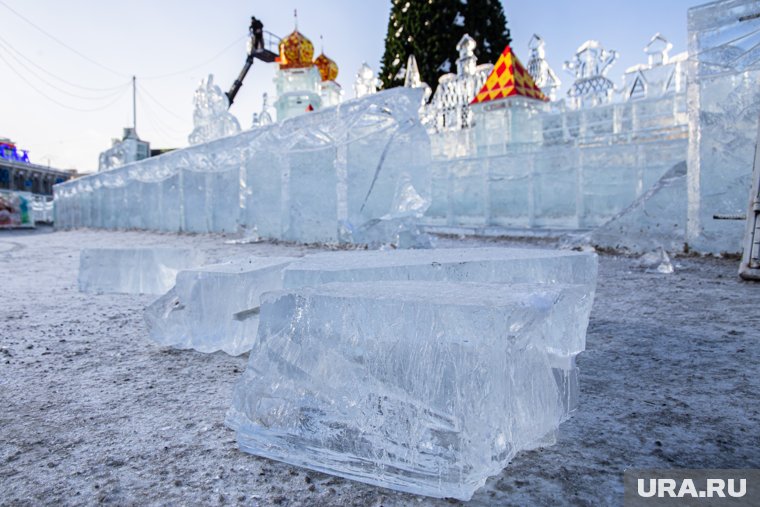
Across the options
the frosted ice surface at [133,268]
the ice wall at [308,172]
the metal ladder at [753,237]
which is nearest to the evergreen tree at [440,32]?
the ice wall at [308,172]

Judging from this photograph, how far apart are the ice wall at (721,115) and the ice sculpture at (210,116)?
7809 millimetres

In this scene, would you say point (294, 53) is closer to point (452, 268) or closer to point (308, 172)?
point (308, 172)

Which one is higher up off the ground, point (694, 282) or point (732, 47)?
point (732, 47)

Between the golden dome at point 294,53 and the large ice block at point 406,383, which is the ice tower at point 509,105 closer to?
the large ice block at point 406,383

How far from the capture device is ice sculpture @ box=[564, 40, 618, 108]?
33.1ft

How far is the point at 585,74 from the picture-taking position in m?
10.4

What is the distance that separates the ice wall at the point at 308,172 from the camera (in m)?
5.21

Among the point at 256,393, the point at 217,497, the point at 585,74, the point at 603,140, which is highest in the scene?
the point at 585,74

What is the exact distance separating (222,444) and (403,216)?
427 centimetres

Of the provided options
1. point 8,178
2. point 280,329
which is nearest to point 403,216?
point 280,329

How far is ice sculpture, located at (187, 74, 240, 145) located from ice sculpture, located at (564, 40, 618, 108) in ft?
23.1

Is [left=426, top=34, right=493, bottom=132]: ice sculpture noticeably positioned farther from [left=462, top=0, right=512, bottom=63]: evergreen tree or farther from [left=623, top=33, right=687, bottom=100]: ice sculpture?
[left=462, top=0, right=512, bottom=63]: evergreen tree

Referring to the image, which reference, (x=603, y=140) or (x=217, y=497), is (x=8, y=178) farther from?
(x=217, y=497)

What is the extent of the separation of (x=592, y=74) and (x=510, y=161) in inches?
151
